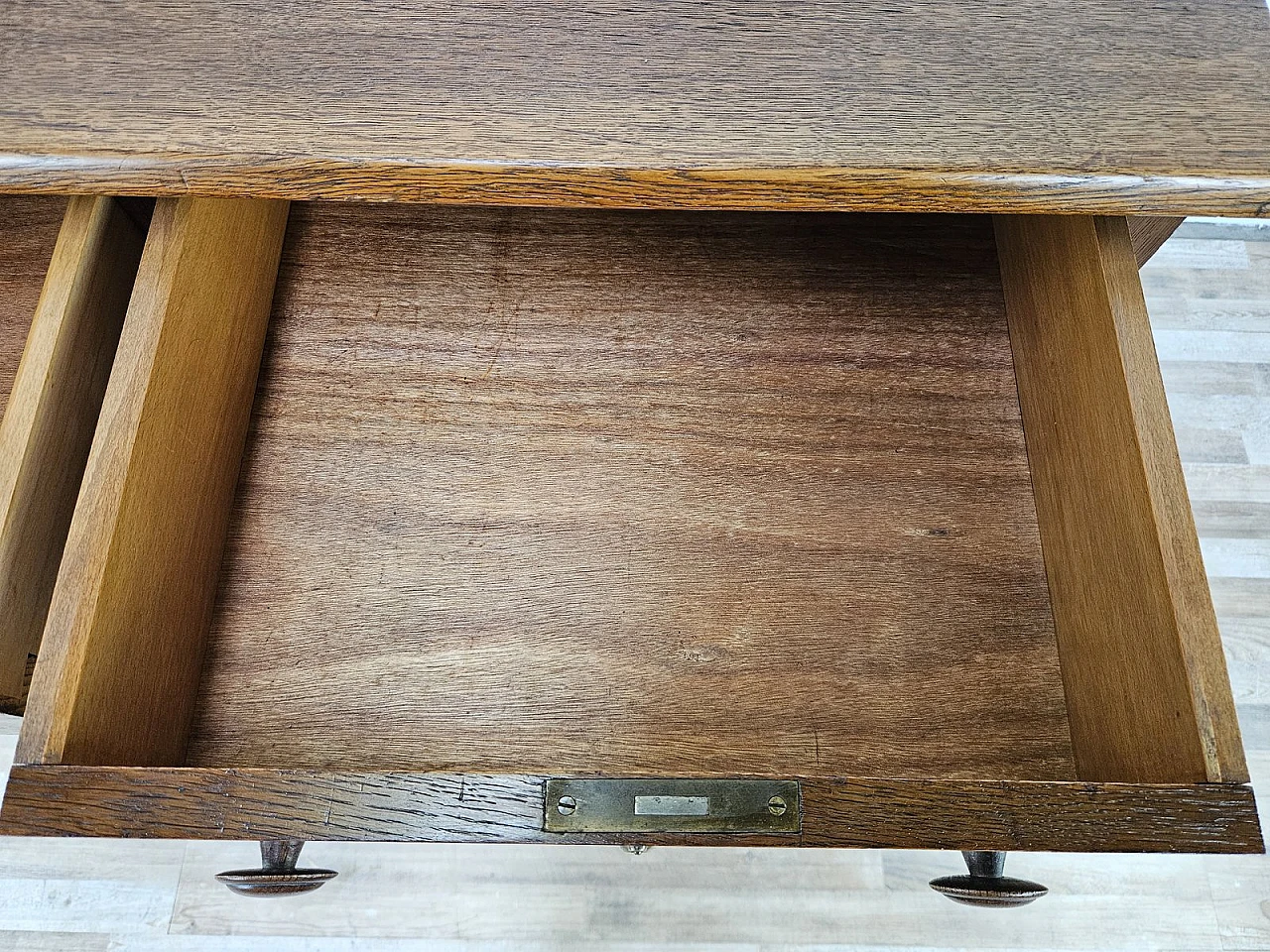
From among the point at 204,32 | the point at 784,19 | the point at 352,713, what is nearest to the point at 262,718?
the point at 352,713

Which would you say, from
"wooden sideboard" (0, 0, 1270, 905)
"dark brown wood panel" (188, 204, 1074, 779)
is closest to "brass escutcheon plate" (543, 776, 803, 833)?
"wooden sideboard" (0, 0, 1270, 905)

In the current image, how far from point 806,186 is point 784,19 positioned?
4.5 inches

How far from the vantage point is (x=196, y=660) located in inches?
20.7

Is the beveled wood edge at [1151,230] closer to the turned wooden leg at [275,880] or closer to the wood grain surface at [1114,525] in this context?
the wood grain surface at [1114,525]

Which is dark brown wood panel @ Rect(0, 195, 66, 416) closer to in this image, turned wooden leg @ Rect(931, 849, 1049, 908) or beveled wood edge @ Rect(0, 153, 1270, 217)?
beveled wood edge @ Rect(0, 153, 1270, 217)

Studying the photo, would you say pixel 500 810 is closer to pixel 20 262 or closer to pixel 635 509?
pixel 635 509

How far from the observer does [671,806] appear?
0.40m

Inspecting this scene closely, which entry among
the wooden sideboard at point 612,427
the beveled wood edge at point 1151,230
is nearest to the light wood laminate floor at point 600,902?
the wooden sideboard at point 612,427

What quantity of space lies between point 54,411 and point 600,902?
0.63 metres

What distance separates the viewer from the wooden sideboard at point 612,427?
0.41 meters

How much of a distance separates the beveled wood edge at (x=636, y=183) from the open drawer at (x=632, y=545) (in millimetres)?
68

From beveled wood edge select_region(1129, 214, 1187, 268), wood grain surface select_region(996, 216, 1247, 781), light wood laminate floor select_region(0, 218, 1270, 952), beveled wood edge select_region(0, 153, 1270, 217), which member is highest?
beveled wood edge select_region(1129, 214, 1187, 268)

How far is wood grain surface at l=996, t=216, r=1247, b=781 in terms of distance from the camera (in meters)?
Answer: 0.42

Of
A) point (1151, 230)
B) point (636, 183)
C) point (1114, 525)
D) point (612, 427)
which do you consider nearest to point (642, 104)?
point (636, 183)
